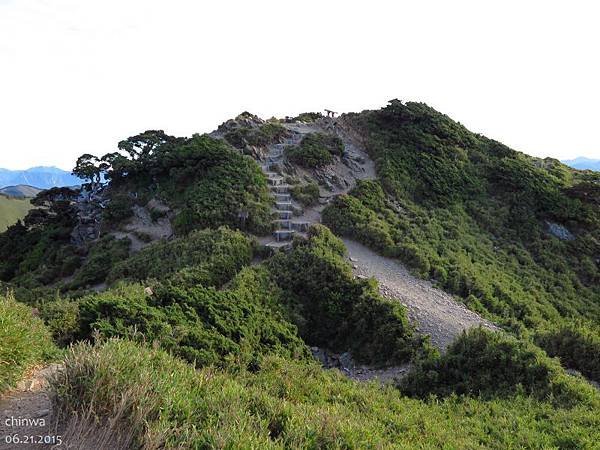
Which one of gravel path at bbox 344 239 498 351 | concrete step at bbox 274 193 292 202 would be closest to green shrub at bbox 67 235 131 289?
concrete step at bbox 274 193 292 202

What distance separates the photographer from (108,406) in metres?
4.19

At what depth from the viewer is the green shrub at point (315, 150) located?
23.3 m

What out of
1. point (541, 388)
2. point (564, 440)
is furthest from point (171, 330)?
point (541, 388)

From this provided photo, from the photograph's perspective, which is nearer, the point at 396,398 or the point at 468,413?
the point at 468,413

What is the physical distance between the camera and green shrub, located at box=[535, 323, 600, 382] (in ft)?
35.9

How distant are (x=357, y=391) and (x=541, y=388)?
13.3ft

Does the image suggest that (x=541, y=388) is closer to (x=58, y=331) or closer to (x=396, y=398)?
(x=396, y=398)

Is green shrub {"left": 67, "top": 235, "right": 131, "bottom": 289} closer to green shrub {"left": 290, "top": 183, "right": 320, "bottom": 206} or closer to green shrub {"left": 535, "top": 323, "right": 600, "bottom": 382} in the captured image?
green shrub {"left": 290, "top": 183, "right": 320, "bottom": 206}

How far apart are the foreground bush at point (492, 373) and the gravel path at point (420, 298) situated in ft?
5.32

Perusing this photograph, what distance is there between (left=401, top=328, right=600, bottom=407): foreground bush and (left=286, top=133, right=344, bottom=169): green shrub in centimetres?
1451

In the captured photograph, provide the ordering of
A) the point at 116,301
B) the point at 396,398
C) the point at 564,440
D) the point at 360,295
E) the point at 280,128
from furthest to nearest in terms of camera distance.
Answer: the point at 280,128 → the point at 360,295 → the point at 116,301 → the point at 396,398 → the point at 564,440

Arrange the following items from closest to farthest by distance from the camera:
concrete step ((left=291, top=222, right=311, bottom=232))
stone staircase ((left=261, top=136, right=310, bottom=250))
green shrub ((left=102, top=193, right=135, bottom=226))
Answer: stone staircase ((left=261, top=136, right=310, bottom=250))
concrete step ((left=291, top=222, right=311, bottom=232))
green shrub ((left=102, top=193, right=135, bottom=226))

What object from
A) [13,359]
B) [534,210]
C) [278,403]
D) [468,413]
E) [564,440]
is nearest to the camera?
[13,359]

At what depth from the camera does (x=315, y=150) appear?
2375 centimetres
